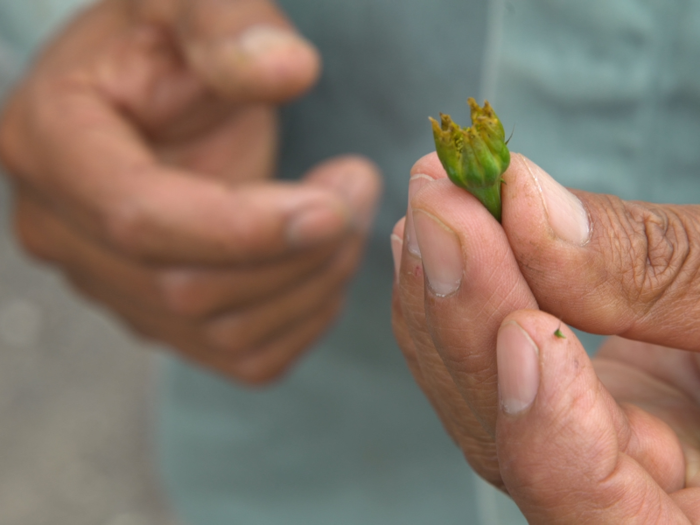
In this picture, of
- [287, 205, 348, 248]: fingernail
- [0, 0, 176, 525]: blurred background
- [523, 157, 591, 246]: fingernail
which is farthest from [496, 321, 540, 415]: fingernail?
[0, 0, 176, 525]: blurred background

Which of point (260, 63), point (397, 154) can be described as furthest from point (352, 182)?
point (260, 63)

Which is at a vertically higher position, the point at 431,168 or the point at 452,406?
the point at 431,168

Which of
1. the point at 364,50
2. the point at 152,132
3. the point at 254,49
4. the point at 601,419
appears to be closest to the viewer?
the point at 601,419

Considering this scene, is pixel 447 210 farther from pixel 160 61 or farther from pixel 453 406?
pixel 160 61

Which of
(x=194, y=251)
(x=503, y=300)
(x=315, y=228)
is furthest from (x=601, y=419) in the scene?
(x=194, y=251)

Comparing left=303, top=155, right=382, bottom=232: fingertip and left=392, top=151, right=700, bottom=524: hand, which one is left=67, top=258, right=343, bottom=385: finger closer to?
left=303, top=155, right=382, bottom=232: fingertip

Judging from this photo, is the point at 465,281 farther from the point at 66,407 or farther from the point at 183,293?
the point at 66,407

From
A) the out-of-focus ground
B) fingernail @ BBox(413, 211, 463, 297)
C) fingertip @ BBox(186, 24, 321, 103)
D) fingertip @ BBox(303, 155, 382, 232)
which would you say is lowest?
the out-of-focus ground
